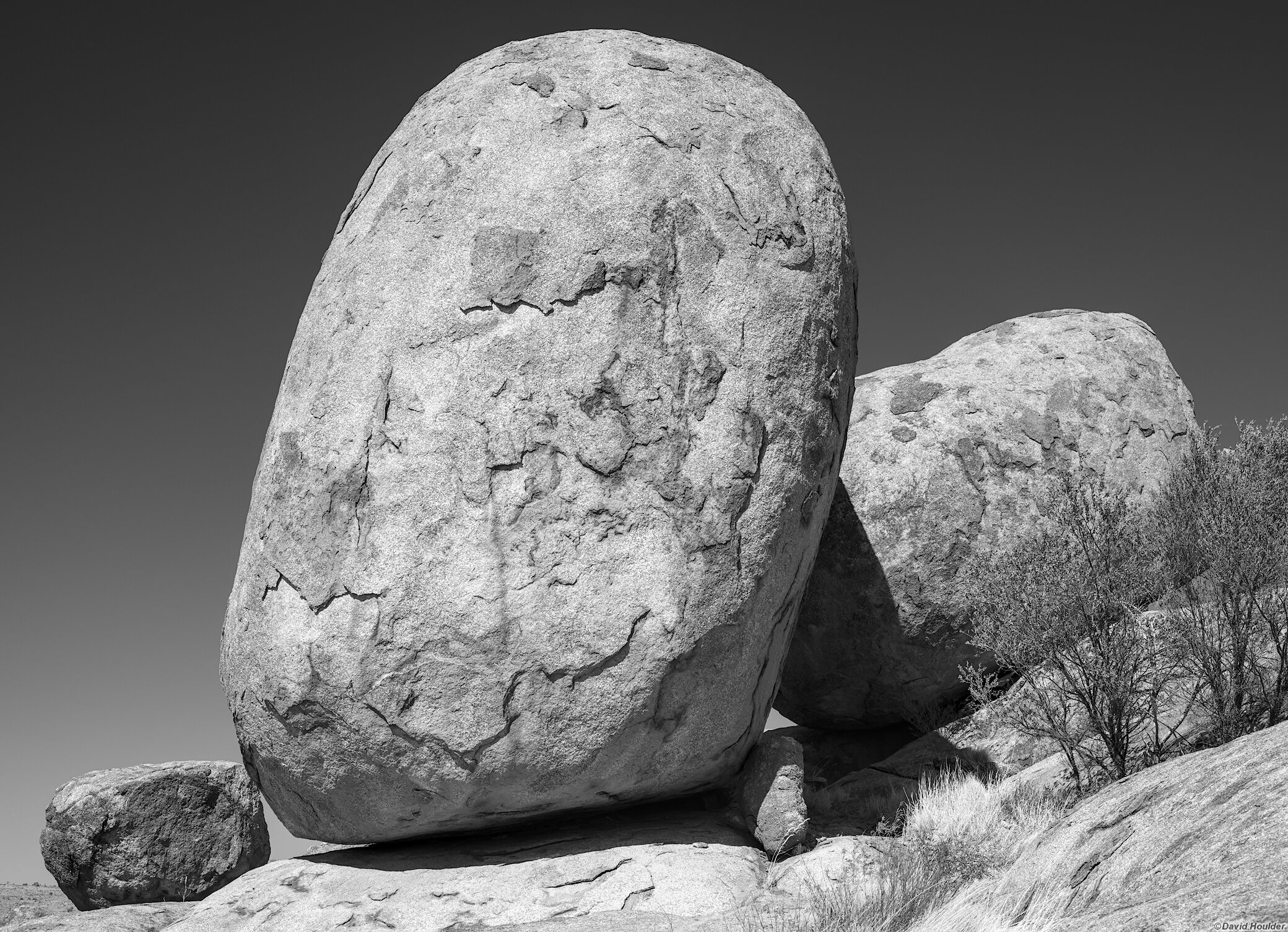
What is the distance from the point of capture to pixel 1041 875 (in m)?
5.10

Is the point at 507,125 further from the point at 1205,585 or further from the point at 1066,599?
the point at 1205,585

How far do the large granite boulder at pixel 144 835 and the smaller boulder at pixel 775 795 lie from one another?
4.37m

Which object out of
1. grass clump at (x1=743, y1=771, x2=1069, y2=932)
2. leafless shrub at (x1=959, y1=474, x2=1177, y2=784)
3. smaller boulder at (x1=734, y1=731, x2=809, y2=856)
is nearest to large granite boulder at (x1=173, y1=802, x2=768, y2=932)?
smaller boulder at (x1=734, y1=731, x2=809, y2=856)

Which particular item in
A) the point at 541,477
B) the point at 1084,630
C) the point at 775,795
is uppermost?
the point at 541,477

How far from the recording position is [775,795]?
684 centimetres

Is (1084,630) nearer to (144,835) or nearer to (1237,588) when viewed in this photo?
(1237,588)

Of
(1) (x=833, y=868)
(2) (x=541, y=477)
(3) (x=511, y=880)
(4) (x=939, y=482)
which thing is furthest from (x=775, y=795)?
(4) (x=939, y=482)

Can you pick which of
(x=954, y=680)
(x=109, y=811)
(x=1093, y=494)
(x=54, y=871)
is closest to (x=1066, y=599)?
(x=1093, y=494)

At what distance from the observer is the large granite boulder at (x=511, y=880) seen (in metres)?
6.05

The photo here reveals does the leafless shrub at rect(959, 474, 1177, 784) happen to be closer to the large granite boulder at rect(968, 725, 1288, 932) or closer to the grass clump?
the grass clump

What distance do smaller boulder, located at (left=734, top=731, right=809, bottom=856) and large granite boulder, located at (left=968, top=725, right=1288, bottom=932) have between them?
148 cm

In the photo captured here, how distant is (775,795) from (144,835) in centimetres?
506

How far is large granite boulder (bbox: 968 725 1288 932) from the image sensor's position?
12.2 ft

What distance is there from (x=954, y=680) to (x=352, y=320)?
6.19m
